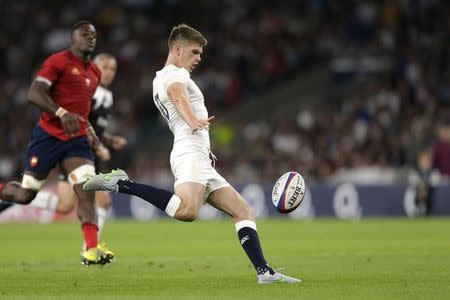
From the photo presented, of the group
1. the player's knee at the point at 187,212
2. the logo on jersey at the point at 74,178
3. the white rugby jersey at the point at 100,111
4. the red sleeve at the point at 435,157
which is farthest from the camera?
the red sleeve at the point at 435,157

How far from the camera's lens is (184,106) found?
10.0m

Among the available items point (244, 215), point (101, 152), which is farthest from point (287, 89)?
point (244, 215)

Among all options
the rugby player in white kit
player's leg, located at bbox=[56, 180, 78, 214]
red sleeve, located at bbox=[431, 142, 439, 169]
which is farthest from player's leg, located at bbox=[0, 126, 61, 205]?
red sleeve, located at bbox=[431, 142, 439, 169]

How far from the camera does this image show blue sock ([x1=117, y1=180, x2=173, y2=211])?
10281 mm

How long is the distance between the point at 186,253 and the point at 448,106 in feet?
40.9

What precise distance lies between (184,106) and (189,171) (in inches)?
24.1

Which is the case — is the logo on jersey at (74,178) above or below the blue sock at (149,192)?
above

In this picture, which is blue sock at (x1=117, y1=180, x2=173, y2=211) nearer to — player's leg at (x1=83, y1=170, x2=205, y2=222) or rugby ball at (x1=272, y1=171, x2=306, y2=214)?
player's leg at (x1=83, y1=170, x2=205, y2=222)

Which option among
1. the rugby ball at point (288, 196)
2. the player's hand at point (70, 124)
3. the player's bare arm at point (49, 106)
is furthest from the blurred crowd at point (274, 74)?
the rugby ball at point (288, 196)

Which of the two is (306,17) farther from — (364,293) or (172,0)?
(364,293)

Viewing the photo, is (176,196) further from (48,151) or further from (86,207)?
(48,151)

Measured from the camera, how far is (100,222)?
47.0ft

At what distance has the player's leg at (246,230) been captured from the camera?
32.9 feet

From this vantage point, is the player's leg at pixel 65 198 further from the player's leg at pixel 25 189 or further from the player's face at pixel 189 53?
the player's face at pixel 189 53
